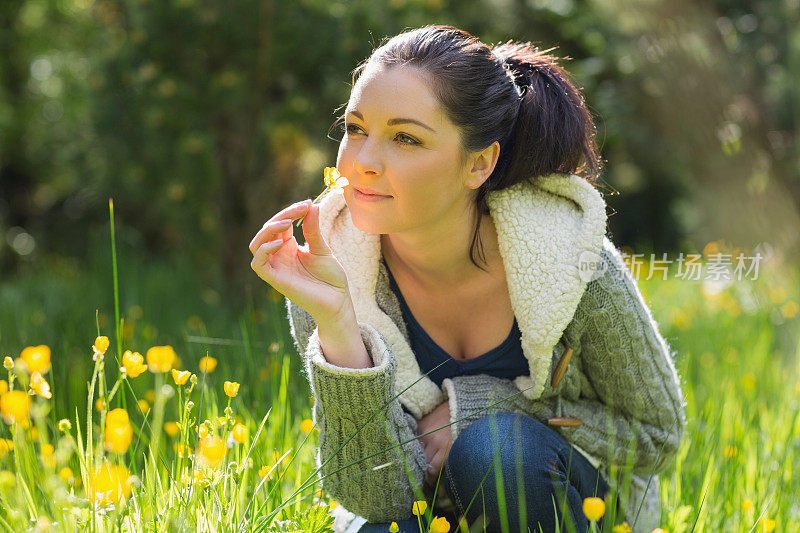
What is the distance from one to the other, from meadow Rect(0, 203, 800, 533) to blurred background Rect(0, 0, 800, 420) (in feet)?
0.12

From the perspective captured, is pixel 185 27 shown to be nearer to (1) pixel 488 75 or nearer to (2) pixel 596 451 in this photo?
(1) pixel 488 75

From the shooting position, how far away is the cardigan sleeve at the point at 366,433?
154 cm

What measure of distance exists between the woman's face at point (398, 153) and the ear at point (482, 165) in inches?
2.5

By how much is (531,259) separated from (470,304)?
23 cm

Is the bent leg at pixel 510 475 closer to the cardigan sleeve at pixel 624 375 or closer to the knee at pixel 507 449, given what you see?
the knee at pixel 507 449

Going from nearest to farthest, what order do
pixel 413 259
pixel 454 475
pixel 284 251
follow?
1. pixel 284 251
2. pixel 454 475
3. pixel 413 259

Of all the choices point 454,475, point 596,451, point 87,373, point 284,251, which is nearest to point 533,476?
point 454,475

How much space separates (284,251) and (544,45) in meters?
5.61

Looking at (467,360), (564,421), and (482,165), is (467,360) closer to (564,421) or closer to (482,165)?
A: (564,421)

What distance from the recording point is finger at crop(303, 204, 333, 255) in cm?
A: 151

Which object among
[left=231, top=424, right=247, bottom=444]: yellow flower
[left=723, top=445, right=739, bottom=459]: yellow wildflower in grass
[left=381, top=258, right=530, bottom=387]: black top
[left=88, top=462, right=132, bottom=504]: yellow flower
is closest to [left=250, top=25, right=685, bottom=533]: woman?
[left=381, top=258, right=530, bottom=387]: black top

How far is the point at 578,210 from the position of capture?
72.7 inches

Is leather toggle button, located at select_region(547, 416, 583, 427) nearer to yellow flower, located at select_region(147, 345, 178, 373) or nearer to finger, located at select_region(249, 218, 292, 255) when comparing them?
finger, located at select_region(249, 218, 292, 255)

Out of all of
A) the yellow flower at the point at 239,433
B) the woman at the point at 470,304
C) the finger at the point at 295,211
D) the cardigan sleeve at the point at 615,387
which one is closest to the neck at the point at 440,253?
the woman at the point at 470,304
